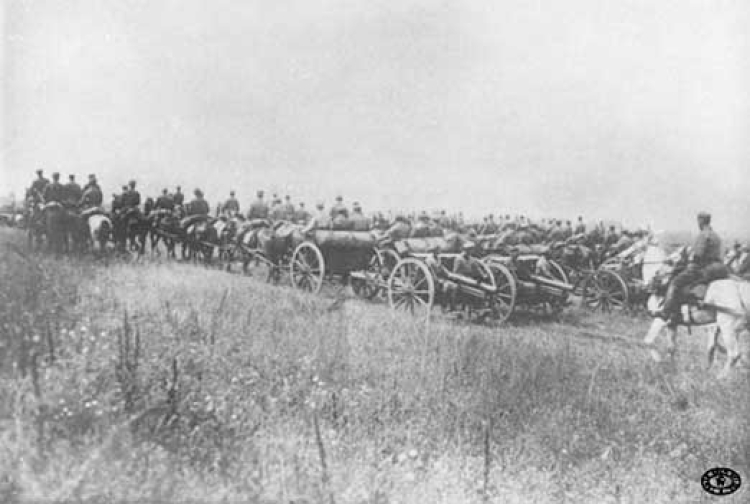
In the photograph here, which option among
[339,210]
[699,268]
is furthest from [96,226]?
[699,268]

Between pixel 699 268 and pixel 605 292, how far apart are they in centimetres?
343

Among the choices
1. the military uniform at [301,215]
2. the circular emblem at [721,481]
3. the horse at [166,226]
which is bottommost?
the circular emblem at [721,481]

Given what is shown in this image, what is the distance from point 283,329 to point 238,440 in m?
1.67

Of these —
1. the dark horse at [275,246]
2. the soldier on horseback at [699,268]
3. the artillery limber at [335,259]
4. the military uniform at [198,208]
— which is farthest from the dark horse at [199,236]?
the soldier on horseback at [699,268]

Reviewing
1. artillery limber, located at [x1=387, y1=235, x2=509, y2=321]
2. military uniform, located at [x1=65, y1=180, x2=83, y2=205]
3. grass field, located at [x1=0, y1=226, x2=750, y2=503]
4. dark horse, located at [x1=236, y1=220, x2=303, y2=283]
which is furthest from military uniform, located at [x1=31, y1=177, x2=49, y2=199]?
artillery limber, located at [x1=387, y1=235, x2=509, y2=321]

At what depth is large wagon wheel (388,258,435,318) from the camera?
307 inches

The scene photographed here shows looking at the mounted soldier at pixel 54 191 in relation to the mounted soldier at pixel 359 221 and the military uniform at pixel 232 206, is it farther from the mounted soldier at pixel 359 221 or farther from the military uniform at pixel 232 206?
the military uniform at pixel 232 206

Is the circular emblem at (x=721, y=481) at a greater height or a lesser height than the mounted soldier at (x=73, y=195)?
lesser

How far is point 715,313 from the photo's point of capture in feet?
20.9

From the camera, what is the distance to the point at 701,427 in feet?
16.7

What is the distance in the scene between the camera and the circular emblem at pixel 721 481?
4.36 metres

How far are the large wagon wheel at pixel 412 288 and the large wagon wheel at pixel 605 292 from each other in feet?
11.5

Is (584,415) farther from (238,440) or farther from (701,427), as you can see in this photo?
(238,440)

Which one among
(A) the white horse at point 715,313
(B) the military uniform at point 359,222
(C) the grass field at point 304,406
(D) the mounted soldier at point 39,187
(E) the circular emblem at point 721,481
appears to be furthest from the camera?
(B) the military uniform at point 359,222
